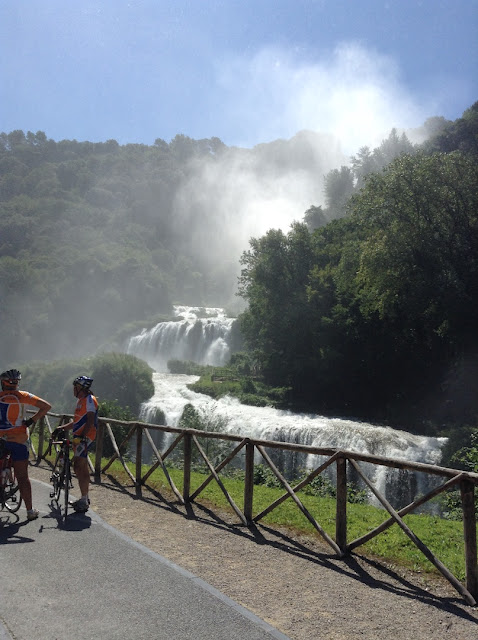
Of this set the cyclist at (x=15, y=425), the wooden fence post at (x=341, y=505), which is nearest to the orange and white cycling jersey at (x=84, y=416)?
the cyclist at (x=15, y=425)

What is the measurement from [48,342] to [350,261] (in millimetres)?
85405

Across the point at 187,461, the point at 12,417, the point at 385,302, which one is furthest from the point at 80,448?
the point at 385,302

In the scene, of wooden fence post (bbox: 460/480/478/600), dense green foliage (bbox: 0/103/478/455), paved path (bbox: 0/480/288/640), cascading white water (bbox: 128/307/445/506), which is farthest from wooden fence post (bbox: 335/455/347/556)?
dense green foliage (bbox: 0/103/478/455)

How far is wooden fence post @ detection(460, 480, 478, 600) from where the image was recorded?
5.30 meters

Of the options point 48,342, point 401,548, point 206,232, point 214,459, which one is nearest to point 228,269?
point 206,232

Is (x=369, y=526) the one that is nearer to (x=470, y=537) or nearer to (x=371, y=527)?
(x=371, y=527)

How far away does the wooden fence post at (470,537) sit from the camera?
5.30 m

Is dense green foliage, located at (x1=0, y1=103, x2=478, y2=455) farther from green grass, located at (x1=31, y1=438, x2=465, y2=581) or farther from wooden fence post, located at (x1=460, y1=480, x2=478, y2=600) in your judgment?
wooden fence post, located at (x1=460, y1=480, x2=478, y2=600)

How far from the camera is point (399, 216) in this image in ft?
99.5

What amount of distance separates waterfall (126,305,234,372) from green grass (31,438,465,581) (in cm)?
5472

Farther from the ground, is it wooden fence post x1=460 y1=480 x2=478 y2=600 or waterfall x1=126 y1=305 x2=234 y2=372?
waterfall x1=126 y1=305 x2=234 y2=372

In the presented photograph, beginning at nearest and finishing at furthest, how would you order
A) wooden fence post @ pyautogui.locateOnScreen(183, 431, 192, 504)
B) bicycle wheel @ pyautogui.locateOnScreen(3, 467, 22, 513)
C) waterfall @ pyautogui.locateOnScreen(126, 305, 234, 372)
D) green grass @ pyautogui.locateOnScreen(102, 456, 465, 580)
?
1. green grass @ pyautogui.locateOnScreen(102, 456, 465, 580)
2. bicycle wheel @ pyautogui.locateOnScreen(3, 467, 22, 513)
3. wooden fence post @ pyautogui.locateOnScreen(183, 431, 192, 504)
4. waterfall @ pyautogui.locateOnScreen(126, 305, 234, 372)

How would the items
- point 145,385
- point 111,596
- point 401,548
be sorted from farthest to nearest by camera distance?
point 145,385, point 401,548, point 111,596

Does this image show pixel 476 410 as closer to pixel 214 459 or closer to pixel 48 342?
pixel 214 459
